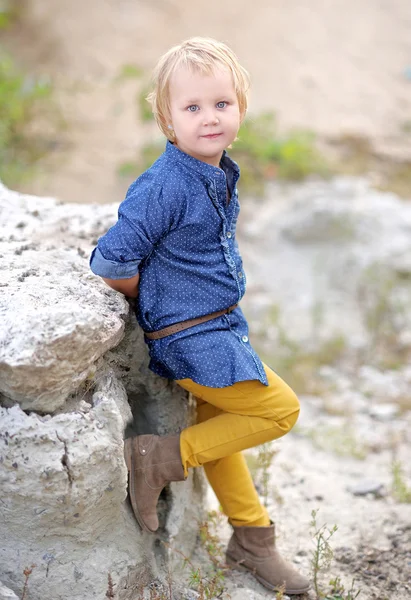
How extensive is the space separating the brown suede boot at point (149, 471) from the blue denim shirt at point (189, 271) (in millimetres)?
240

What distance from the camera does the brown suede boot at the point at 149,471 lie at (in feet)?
7.52

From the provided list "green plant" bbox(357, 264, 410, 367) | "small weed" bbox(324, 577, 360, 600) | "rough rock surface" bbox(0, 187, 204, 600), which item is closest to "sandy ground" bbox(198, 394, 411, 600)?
"small weed" bbox(324, 577, 360, 600)

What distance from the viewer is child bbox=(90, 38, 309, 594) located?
7.00 feet

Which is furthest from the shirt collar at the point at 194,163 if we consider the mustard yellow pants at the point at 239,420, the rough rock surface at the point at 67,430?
the mustard yellow pants at the point at 239,420

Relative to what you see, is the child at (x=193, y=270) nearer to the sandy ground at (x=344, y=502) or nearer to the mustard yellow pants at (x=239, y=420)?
the mustard yellow pants at (x=239, y=420)

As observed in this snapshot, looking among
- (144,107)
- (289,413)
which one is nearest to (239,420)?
(289,413)

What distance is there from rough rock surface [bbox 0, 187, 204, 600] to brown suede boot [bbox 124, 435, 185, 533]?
0.05 m

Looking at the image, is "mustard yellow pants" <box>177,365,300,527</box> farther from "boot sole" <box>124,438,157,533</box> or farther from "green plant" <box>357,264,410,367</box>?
"green plant" <box>357,264,410,367</box>

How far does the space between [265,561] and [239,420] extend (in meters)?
0.61

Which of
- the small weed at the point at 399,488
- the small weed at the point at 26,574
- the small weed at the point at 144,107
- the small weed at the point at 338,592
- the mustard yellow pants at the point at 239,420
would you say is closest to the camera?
the small weed at the point at 26,574

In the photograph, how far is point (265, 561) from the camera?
2.58 m

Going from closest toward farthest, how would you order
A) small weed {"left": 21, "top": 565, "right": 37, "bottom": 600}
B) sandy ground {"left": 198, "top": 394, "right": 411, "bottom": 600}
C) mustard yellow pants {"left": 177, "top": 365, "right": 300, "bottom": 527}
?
small weed {"left": 21, "top": 565, "right": 37, "bottom": 600} → mustard yellow pants {"left": 177, "top": 365, "right": 300, "bottom": 527} → sandy ground {"left": 198, "top": 394, "right": 411, "bottom": 600}

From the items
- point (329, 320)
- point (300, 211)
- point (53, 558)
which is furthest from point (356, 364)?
point (53, 558)

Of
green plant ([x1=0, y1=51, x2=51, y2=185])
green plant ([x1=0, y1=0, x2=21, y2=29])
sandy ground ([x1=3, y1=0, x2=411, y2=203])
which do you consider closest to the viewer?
green plant ([x1=0, y1=51, x2=51, y2=185])
